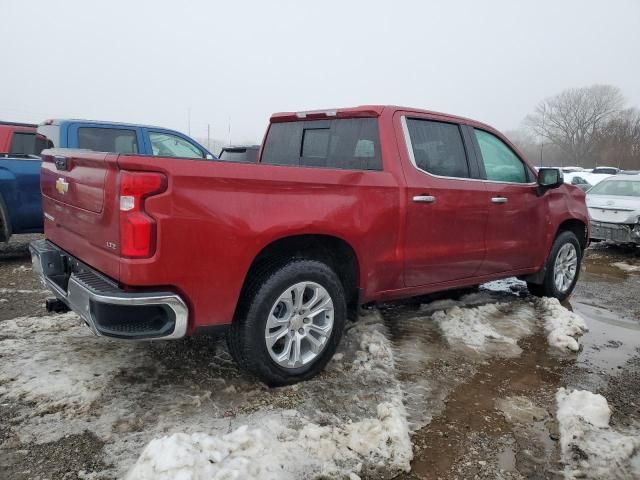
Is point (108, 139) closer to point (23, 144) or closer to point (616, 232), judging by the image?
point (23, 144)

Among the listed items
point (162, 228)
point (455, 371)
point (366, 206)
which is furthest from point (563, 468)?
point (162, 228)

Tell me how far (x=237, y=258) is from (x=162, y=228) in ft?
1.49

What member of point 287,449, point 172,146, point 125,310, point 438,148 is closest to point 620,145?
point 172,146

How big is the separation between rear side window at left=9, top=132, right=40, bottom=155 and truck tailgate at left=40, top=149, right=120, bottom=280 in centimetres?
474

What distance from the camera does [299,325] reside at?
3.10m

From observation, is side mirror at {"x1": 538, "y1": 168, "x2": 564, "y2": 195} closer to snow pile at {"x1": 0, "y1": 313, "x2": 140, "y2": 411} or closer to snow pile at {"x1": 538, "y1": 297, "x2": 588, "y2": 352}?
snow pile at {"x1": 538, "y1": 297, "x2": 588, "y2": 352}

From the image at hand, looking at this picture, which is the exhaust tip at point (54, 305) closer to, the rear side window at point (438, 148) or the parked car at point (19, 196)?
the rear side window at point (438, 148)

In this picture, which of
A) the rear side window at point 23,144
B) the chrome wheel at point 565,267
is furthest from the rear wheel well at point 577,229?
the rear side window at point 23,144

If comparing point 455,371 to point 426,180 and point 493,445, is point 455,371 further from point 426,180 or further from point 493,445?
point 426,180

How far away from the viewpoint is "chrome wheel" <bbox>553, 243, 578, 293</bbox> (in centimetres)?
536

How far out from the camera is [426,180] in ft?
12.1

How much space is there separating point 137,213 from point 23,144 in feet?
20.5

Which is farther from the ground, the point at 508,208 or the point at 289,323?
the point at 508,208

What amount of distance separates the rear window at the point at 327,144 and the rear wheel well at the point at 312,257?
2.27ft
